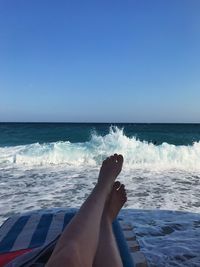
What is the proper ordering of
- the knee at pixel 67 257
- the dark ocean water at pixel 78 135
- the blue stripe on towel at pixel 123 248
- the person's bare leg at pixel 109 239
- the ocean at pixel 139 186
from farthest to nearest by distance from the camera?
1. the dark ocean water at pixel 78 135
2. the ocean at pixel 139 186
3. the blue stripe on towel at pixel 123 248
4. the person's bare leg at pixel 109 239
5. the knee at pixel 67 257

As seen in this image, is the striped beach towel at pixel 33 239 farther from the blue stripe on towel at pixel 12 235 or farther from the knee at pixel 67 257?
the knee at pixel 67 257

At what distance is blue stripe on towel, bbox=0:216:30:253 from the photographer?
2.40m

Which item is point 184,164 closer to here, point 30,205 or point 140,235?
point 30,205

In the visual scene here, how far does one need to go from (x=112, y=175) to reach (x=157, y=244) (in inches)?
50.3

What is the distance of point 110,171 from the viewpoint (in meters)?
2.27

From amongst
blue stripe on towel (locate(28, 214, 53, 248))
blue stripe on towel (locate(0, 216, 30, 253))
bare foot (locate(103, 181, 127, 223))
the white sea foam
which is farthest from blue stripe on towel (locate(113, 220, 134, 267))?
the white sea foam

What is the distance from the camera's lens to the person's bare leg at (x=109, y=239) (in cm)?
153

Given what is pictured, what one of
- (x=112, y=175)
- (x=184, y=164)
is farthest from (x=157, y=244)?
(x=184, y=164)

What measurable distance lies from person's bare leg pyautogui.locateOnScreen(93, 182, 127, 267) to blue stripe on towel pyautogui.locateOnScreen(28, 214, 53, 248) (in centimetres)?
66

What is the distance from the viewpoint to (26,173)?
914 centimetres

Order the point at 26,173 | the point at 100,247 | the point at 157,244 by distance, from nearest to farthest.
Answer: the point at 100,247 < the point at 157,244 < the point at 26,173

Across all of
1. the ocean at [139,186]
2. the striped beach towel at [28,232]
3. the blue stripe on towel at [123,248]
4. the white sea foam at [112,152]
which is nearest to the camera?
the blue stripe on towel at [123,248]

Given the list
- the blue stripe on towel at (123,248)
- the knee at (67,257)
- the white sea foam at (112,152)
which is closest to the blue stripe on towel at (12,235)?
the blue stripe on towel at (123,248)

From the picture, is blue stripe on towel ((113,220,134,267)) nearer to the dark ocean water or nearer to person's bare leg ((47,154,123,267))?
person's bare leg ((47,154,123,267))
